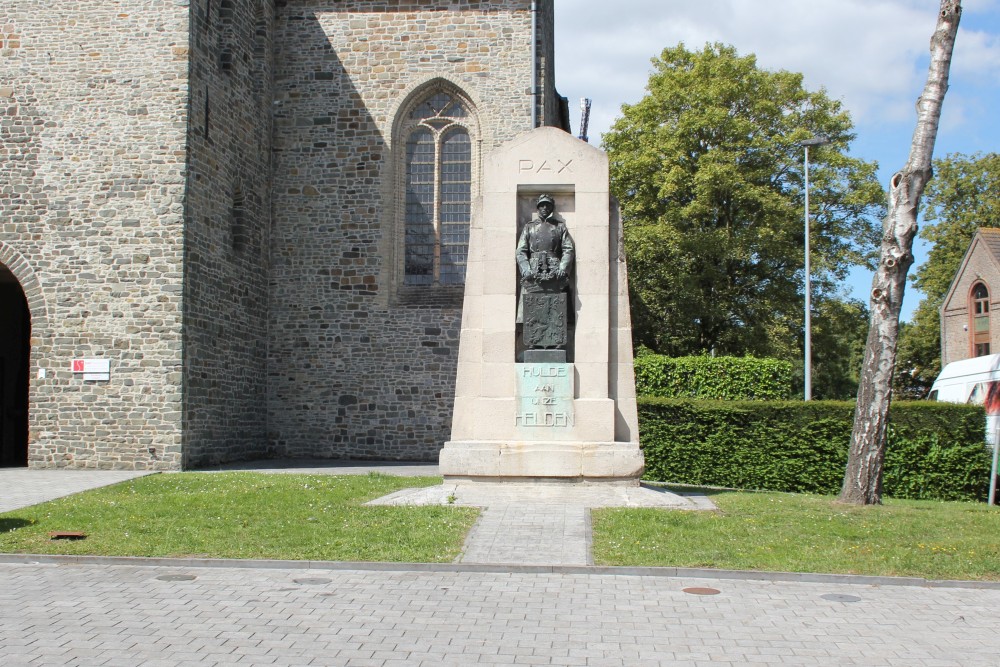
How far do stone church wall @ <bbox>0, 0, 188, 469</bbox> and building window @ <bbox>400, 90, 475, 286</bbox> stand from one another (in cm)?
669

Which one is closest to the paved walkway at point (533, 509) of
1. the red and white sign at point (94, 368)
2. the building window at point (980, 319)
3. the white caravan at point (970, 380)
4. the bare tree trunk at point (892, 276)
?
the bare tree trunk at point (892, 276)

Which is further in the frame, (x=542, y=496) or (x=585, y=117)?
(x=585, y=117)

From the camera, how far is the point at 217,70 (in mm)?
20859

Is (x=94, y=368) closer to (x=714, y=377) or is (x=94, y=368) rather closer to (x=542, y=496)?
(x=542, y=496)

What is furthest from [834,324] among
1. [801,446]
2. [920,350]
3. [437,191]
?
[920,350]

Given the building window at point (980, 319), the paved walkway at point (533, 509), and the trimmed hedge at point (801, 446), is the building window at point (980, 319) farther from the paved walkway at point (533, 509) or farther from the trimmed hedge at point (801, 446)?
the paved walkway at point (533, 509)

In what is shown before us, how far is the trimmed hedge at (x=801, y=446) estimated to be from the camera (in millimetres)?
16266

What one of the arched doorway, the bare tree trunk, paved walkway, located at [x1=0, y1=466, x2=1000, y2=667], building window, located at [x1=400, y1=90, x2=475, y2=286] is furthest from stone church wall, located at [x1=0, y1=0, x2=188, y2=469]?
the bare tree trunk

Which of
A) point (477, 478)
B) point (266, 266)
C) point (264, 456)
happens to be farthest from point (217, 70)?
point (477, 478)

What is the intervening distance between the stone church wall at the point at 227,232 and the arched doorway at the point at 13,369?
593cm

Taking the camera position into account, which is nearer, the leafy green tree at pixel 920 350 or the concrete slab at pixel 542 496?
the concrete slab at pixel 542 496

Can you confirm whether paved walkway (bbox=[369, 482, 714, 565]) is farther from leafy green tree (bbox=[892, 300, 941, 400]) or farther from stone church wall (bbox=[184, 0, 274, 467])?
leafy green tree (bbox=[892, 300, 941, 400])

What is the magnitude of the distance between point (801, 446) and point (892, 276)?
15.8 ft

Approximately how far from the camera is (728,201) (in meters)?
30.4
